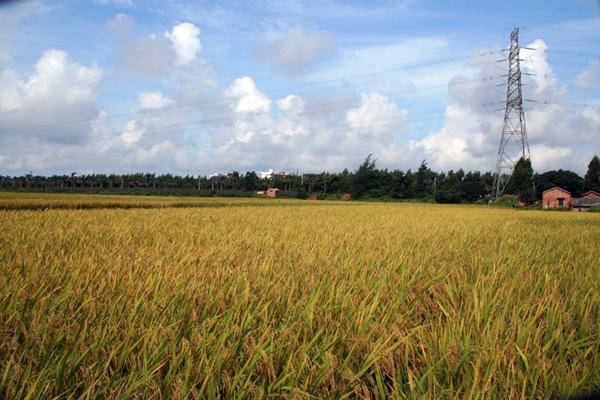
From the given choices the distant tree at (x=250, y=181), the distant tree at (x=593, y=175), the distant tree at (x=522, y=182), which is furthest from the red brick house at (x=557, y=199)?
the distant tree at (x=250, y=181)

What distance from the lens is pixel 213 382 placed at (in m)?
1.31

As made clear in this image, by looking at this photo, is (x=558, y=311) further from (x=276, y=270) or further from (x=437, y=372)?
(x=276, y=270)

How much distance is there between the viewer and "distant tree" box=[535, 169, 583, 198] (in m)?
65.4

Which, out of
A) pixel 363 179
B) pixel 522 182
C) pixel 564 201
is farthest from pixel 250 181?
pixel 564 201

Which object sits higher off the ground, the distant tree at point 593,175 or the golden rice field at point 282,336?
the distant tree at point 593,175

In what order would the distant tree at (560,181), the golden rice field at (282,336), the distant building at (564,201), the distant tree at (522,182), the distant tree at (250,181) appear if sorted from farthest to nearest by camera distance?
the distant tree at (250,181) → the distant tree at (560,181) → the distant building at (564,201) → the distant tree at (522,182) → the golden rice field at (282,336)

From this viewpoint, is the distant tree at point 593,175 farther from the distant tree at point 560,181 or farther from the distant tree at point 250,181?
the distant tree at point 250,181

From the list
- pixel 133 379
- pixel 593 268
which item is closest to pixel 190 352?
pixel 133 379

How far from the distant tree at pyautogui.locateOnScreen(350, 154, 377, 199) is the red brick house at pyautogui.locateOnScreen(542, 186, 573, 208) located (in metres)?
25.4

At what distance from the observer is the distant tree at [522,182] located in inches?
1727

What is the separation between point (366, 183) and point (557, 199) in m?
27.3

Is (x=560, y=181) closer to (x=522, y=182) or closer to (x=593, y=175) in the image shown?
(x=593, y=175)

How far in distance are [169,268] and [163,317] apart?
1.23 metres

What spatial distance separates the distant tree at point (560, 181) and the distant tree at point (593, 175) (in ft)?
23.2
